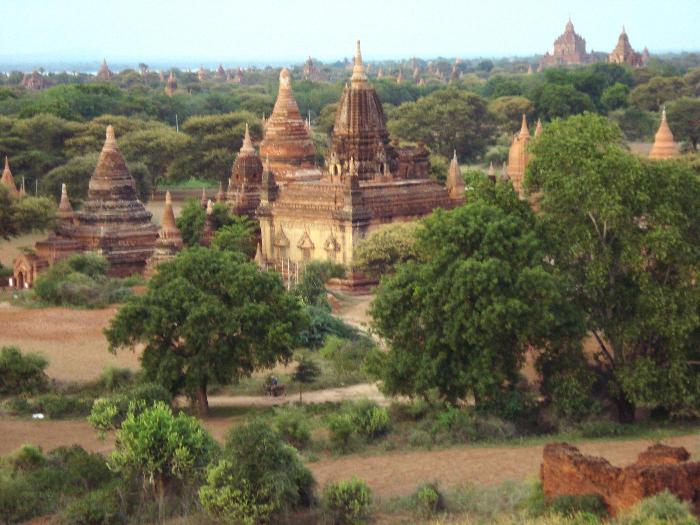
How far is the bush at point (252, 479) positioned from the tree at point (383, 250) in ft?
66.4

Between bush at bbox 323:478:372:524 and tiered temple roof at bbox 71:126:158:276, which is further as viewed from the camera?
tiered temple roof at bbox 71:126:158:276

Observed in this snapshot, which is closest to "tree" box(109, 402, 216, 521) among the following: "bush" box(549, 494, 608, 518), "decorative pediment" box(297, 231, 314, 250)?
"bush" box(549, 494, 608, 518)

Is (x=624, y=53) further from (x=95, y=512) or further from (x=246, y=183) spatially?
(x=95, y=512)

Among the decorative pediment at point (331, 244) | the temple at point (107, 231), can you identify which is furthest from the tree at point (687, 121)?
the decorative pediment at point (331, 244)

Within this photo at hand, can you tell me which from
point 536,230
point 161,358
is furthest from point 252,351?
point 536,230

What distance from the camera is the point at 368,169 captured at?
43.2 m

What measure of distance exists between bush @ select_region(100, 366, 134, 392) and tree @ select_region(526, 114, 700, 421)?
8119 millimetres

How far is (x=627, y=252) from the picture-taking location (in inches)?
920

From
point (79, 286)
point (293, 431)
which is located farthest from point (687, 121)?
point (293, 431)

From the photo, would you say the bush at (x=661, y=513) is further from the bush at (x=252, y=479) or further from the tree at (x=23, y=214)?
the tree at (x=23, y=214)

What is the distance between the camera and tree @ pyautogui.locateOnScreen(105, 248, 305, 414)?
80.5 feet

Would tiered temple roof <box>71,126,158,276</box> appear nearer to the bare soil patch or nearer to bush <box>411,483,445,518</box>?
the bare soil patch

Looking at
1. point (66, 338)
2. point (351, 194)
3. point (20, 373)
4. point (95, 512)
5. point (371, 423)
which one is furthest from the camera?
point (351, 194)

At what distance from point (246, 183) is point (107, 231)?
237 inches
